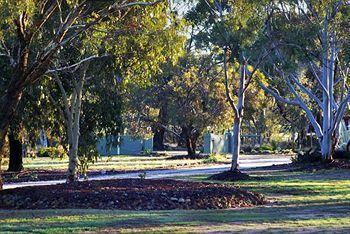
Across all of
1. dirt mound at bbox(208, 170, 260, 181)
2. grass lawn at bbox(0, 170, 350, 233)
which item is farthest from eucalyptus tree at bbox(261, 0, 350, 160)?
grass lawn at bbox(0, 170, 350, 233)

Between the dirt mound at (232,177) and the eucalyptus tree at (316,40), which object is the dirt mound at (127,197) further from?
the eucalyptus tree at (316,40)

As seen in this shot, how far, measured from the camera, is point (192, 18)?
2667 cm

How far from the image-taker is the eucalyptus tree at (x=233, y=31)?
23.5 m

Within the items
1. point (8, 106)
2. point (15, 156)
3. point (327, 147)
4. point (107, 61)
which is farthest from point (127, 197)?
point (327, 147)

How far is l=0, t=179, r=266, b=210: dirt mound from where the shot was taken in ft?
50.8

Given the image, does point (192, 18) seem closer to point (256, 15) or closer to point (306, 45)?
point (256, 15)

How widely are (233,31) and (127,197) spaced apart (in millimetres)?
10455

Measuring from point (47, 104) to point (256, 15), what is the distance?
29.1 ft

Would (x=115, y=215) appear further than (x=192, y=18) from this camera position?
No

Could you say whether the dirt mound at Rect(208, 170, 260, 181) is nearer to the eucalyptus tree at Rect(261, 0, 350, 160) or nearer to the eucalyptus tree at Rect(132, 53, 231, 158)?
the eucalyptus tree at Rect(261, 0, 350, 160)

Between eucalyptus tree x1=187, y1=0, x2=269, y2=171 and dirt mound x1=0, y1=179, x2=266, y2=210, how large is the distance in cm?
824

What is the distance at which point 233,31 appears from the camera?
24172 mm

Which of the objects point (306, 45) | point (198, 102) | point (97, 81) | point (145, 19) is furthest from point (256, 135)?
point (145, 19)

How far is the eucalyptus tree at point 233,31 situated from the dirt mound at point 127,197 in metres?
8.24
